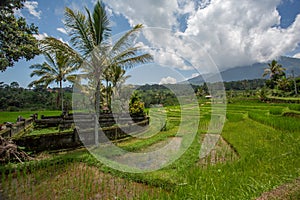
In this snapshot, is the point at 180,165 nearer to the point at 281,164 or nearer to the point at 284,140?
the point at 281,164

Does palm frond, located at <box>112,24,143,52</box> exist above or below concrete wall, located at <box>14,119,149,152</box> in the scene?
above

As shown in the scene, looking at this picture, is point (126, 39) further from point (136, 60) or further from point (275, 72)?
point (275, 72)

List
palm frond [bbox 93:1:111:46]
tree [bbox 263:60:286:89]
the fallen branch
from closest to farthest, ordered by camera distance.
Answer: the fallen branch < palm frond [bbox 93:1:111:46] < tree [bbox 263:60:286:89]

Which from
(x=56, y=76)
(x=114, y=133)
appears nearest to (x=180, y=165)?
(x=114, y=133)

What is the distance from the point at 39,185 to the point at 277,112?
14.8m

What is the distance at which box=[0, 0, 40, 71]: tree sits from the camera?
16.1ft

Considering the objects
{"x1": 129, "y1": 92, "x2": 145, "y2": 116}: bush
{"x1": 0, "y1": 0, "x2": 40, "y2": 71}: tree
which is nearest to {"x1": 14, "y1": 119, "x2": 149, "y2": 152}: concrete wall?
{"x1": 0, "y1": 0, "x2": 40, "y2": 71}: tree

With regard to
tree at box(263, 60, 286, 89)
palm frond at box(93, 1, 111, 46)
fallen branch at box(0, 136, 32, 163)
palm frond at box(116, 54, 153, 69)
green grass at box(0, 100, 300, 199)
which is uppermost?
tree at box(263, 60, 286, 89)

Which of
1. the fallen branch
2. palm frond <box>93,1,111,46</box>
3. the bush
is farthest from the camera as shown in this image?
the bush

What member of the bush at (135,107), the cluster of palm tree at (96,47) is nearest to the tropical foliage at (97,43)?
the cluster of palm tree at (96,47)

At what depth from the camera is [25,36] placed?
528 centimetres

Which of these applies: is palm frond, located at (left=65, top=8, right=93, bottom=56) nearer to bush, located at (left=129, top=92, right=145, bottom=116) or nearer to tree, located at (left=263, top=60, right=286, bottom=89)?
bush, located at (left=129, top=92, right=145, bottom=116)

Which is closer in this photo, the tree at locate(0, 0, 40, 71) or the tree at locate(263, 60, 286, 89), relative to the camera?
the tree at locate(0, 0, 40, 71)

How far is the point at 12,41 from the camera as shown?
5.04 meters
